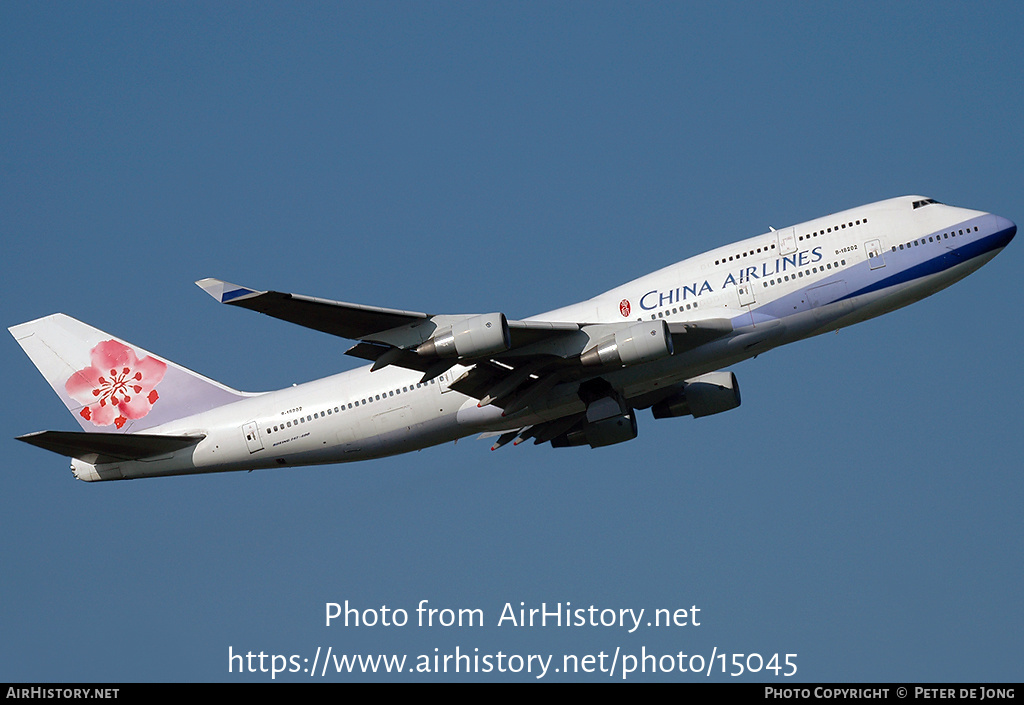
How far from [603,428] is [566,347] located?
460 cm

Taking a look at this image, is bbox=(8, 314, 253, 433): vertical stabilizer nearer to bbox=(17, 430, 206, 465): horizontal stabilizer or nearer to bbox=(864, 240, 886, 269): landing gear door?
bbox=(17, 430, 206, 465): horizontal stabilizer

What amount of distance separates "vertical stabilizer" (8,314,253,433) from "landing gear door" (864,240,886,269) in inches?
874

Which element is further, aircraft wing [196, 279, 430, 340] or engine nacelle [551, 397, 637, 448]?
engine nacelle [551, 397, 637, 448]

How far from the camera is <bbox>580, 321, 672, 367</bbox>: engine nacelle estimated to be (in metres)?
36.7

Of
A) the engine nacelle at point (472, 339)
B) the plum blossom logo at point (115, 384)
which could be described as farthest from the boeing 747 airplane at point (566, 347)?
the plum blossom logo at point (115, 384)

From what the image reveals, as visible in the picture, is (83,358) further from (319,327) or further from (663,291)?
(663,291)

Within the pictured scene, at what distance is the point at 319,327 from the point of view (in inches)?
1398

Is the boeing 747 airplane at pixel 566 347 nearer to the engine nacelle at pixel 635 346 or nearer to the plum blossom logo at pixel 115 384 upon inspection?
the engine nacelle at pixel 635 346

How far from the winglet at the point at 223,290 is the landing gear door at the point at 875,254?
18208 millimetres

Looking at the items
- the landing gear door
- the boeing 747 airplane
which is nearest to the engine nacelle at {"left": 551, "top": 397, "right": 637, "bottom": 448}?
the boeing 747 airplane

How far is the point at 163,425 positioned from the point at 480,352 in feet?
48.7

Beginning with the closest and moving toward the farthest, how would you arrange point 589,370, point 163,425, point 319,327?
1. point 319,327
2. point 589,370
3. point 163,425

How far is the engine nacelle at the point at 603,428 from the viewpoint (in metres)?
39.2
